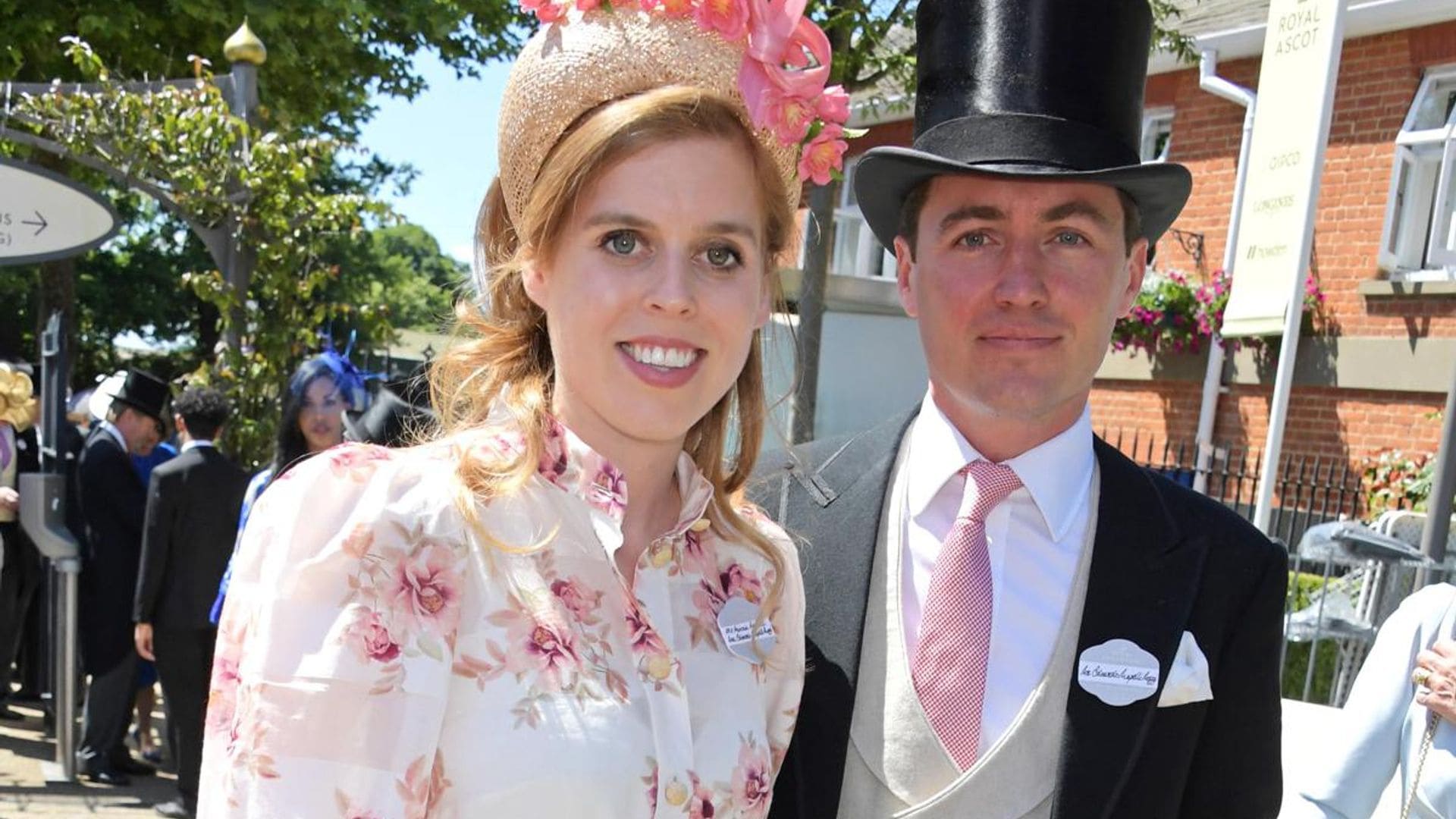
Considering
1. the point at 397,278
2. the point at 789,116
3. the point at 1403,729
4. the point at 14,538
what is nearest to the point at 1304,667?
the point at 1403,729

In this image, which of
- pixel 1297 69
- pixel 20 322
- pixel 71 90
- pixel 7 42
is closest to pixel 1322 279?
pixel 1297 69

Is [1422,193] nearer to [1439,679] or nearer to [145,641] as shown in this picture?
[1439,679]

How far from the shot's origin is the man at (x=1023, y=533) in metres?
1.88

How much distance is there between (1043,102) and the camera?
2078 millimetres

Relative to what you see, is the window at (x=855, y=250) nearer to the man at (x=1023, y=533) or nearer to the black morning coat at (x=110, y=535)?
the black morning coat at (x=110, y=535)

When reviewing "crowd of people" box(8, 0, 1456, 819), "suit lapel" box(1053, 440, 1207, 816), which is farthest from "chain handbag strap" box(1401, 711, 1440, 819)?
"suit lapel" box(1053, 440, 1207, 816)

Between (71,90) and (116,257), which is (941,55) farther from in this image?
(116,257)

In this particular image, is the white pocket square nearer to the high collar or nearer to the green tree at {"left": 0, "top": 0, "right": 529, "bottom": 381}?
the high collar

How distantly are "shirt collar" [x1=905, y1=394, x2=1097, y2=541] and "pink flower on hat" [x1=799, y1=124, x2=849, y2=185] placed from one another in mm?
514

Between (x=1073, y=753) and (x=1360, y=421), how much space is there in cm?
821

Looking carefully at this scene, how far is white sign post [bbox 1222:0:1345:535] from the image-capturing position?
4.85 metres

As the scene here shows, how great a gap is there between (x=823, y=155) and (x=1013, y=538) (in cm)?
69

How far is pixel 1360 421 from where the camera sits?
901 cm

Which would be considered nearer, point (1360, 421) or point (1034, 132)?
point (1034, 132)
